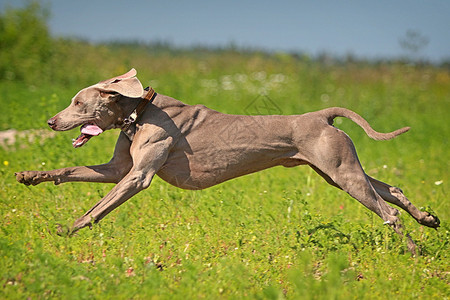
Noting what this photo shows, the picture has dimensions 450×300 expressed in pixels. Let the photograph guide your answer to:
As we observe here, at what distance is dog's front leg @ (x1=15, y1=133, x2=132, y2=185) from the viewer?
5.57 metres

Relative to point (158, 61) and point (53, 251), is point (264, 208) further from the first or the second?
point (158, 61)

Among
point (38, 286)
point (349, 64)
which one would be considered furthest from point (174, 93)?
point (38, 286)

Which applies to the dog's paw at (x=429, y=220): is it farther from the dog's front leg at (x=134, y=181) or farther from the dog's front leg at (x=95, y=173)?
the dog's front leg at (x=95, y=173)

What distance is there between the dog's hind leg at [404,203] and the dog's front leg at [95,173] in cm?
265

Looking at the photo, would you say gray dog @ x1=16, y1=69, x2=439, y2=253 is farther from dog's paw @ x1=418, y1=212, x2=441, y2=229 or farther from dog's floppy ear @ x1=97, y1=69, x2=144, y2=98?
dog's paw @ x1=418, y1=212, x2=441, y2=229

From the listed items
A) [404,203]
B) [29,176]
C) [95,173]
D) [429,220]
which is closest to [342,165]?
[404,203]

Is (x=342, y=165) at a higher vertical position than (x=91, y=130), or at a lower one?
lower

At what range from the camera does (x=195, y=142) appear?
5.71m

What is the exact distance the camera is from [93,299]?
4211 mm

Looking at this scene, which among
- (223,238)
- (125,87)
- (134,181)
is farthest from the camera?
(223,238)

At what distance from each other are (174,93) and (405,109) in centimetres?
765

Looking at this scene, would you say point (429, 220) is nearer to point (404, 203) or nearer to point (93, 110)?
point (404, 203)

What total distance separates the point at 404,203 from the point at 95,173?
10.5ft

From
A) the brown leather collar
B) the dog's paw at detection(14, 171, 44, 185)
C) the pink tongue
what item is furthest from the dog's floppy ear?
the dog's paw at detection(14, 171, 44, 185)
